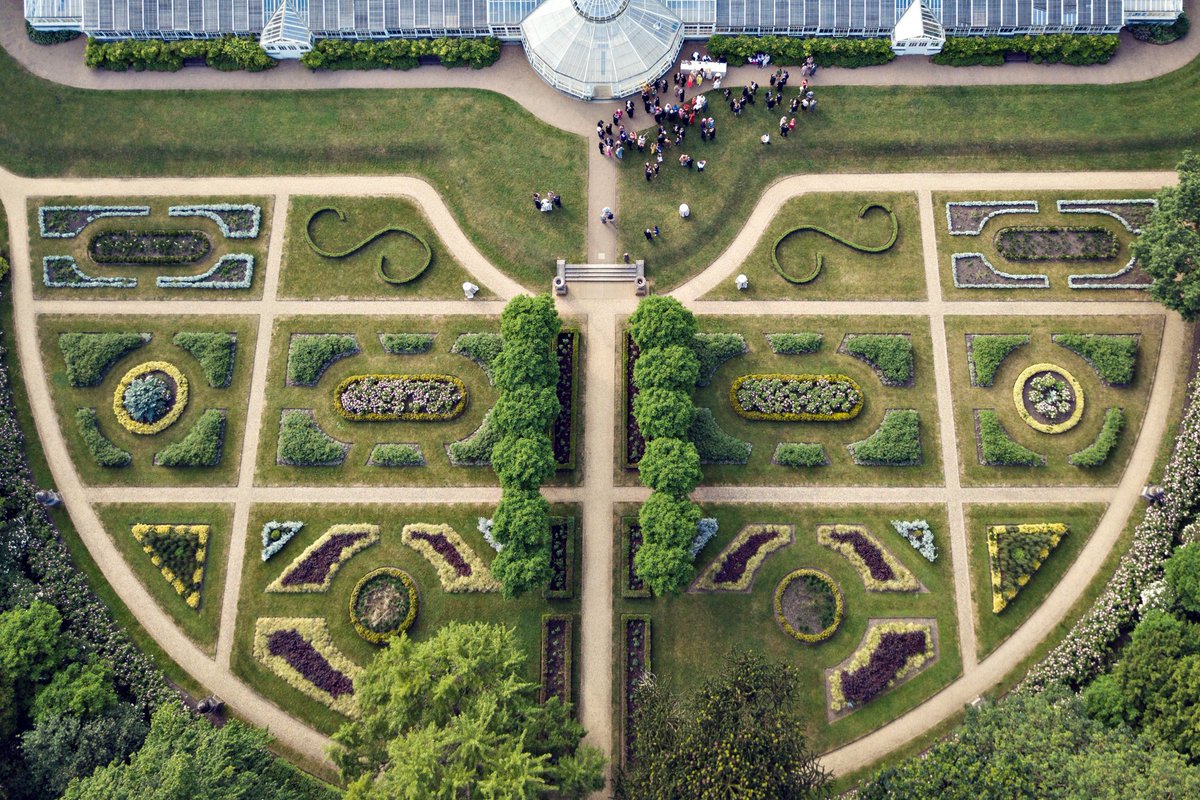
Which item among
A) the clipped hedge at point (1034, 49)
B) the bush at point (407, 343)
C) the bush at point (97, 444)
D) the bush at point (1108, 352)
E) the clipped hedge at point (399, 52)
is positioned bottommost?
the bush at point (97, 444)

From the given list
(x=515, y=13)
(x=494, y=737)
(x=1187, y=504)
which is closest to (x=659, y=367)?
(x=494, y=737)

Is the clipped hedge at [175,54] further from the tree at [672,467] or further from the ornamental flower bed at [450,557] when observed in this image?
the tree at [672,467]

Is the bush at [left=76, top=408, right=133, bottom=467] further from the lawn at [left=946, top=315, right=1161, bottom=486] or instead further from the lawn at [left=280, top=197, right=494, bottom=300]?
the lawn at [left=946, top=315, right=1161, bottom=486]

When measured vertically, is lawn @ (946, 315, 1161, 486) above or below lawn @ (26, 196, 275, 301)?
below

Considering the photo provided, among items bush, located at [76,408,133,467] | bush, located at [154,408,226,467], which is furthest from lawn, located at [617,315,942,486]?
bush, located at [76,408,133,467]

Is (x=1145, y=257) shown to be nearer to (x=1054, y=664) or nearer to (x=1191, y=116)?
(x=1191, y=116)

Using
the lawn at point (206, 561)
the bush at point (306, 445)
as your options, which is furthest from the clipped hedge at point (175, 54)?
the lawn at point (206, 561)
